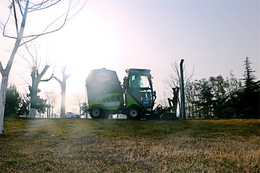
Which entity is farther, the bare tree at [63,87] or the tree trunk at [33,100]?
the bare tree at [63,87]

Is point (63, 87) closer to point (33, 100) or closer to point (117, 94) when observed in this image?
point (33, 100)

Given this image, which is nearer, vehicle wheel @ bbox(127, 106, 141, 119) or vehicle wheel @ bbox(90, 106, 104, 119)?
vehicle wheel @ bbox(127, 106, 141, 119)

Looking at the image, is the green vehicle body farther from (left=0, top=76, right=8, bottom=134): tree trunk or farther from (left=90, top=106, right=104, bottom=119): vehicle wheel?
(left=0, top=76, right=8, bottom=134): tree trunk

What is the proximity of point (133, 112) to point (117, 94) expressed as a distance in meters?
1.58

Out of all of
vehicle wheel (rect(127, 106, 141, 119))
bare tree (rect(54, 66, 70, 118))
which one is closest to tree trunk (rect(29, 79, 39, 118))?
bare tree (rect(54, 66, 70, 118))

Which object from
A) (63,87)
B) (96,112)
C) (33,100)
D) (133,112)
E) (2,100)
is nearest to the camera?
(2,100)

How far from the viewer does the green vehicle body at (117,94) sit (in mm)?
14016

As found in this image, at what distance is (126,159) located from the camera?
4855 millimetres

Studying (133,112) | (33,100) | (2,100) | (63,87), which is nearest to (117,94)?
(133,112)

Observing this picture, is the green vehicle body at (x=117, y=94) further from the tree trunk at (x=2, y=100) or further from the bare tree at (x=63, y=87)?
the bare tree at (x=63, y=87)

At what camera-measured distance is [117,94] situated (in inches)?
562

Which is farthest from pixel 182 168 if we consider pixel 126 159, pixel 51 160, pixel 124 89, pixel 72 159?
pixel 124 89

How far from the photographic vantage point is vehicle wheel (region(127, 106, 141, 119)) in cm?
1401

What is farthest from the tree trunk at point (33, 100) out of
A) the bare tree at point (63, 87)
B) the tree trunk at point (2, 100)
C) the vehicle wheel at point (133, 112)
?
the tree trunk at point (2, 100)
